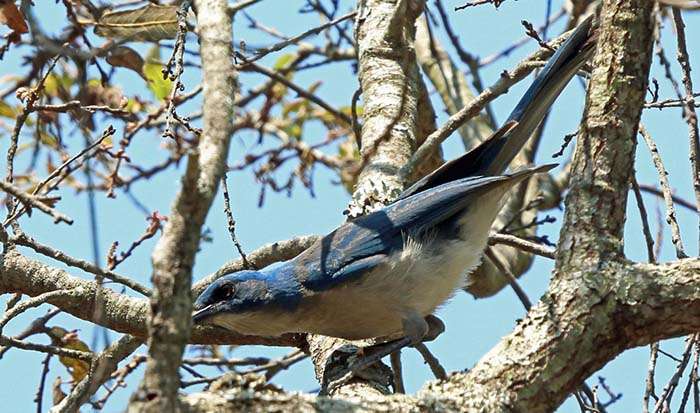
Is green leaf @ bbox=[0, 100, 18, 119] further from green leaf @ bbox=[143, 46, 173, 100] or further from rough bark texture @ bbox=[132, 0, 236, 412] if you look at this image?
rough bark texture @ bbox=[132, 0, 236, 412]

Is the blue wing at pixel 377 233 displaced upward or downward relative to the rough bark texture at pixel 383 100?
downward

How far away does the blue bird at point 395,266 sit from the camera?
5.11m

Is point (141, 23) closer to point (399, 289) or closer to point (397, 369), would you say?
point (399, 289)

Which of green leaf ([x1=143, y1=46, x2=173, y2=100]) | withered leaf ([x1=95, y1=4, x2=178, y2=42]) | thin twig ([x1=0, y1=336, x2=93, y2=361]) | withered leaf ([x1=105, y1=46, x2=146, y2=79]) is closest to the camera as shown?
withered leaf ([x1=95, y1=4, x2=178, y2=42])

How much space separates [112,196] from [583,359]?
129 inches

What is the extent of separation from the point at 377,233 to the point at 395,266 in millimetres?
235

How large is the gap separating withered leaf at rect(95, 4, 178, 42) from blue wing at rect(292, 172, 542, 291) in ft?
4.72

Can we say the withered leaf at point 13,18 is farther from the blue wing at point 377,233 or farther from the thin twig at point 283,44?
the blue wing at point 377,233

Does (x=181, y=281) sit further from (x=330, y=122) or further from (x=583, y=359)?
(x=330, y=122)

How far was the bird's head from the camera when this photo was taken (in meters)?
5.13

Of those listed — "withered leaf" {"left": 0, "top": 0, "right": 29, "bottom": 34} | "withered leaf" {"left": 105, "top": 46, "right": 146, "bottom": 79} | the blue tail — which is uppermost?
"withered leaf" {"left": 105, "top": 46, "right": 146, "bottom": 79}

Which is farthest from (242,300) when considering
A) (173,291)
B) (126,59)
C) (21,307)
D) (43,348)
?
(173,291)

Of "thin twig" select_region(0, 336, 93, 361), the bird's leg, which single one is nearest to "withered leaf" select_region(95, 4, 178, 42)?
"thin twig" select_region(0, 336, 93, 361)

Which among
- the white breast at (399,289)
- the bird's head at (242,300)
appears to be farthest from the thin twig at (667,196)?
the bird's head at (242,300)
